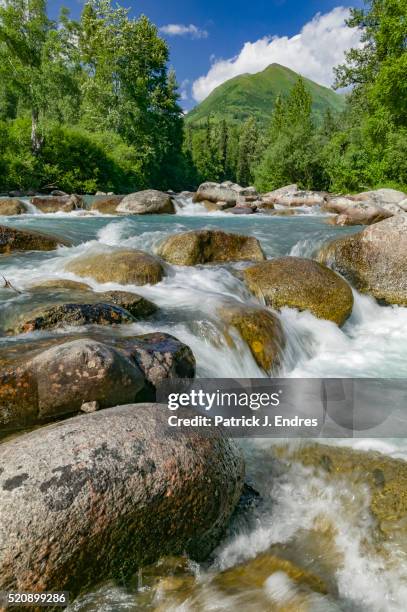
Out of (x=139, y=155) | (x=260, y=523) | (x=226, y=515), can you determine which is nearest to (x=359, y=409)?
(x=260, y=523)

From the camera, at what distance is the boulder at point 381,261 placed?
329 inches

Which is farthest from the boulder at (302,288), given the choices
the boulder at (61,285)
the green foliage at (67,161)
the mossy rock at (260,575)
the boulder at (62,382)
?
the green foliage at (67,161)

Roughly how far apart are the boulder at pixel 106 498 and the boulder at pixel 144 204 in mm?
17816

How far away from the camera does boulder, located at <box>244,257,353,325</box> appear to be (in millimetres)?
7146

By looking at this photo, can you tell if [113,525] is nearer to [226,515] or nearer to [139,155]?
[226,515]

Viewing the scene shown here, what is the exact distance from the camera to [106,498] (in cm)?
219

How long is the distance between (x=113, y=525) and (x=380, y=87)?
30.8 meters

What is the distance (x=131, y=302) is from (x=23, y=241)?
188 inches

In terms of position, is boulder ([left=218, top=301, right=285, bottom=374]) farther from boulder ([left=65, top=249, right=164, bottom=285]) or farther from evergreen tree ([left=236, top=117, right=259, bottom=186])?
evergreen tree ([left=236, top=117, right=259, bottom=186])

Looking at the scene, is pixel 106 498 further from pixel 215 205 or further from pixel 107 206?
pixel 215 205

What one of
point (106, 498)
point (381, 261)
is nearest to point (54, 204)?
point (381, 261)

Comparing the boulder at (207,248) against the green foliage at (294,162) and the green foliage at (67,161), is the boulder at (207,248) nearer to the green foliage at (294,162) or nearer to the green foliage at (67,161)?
the green foliage at (67,161)

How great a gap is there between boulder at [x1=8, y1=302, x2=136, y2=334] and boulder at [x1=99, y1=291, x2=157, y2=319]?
513 mm

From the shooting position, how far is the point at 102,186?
30.4 meters
